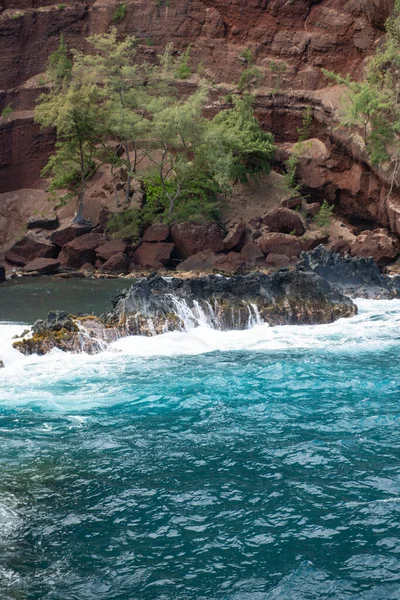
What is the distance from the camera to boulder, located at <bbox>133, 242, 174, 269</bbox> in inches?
1458

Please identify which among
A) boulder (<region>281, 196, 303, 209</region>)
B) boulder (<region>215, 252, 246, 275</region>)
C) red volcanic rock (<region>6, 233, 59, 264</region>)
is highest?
boulder (<region>281, 196, 303, 209</region>)

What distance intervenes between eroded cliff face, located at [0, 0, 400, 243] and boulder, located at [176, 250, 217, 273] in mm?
11258

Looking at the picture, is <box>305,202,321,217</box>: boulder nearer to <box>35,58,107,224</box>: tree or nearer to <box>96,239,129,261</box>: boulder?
A: <box>96,239,129,261</box>: boulder

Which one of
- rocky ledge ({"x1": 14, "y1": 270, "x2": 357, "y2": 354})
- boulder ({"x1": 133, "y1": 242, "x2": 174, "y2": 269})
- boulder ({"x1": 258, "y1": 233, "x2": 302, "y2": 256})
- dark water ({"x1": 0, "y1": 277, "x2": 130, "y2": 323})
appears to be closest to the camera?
rocky ledge ({"x1": 14, "y1": 270, "x2": 357, "y2": 354})

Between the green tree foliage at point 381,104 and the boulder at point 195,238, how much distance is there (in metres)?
9.89

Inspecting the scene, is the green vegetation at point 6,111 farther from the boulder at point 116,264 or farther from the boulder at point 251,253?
the boulder at point 251,253

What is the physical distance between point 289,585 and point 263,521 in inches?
51.5

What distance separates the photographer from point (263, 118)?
48500mm

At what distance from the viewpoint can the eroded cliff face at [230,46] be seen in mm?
47438

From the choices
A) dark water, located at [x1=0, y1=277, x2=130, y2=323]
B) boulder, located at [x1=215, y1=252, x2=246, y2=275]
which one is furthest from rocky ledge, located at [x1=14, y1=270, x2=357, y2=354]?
boulder, located at [x1=215, y1=252, x2=246, y2=275]

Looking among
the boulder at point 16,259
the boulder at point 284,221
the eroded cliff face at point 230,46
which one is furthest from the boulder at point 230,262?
the eroded cliff face at point 230,46

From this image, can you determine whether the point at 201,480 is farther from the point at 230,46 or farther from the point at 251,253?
the point at 230,46

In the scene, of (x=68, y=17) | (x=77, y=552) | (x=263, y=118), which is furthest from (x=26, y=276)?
(x=77, y=552)

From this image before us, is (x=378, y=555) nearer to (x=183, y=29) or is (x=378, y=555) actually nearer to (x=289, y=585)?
(x=289, y=585)
